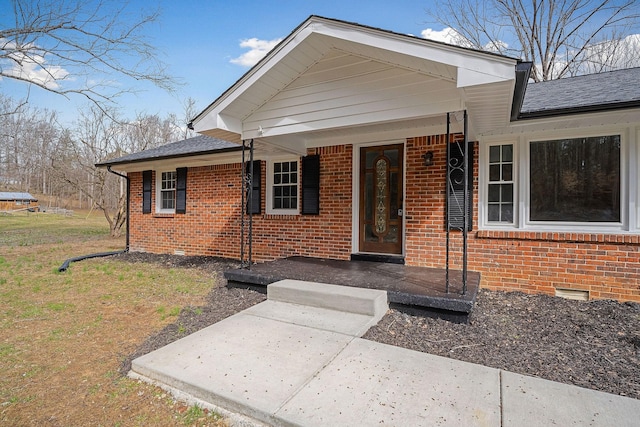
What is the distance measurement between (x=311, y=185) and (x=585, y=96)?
4595 mm

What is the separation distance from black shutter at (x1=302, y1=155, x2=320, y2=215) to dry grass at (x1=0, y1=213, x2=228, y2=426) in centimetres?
233

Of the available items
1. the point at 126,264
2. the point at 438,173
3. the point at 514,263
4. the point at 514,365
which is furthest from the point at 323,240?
the point at 126,264

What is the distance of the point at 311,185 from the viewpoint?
22.4 feet

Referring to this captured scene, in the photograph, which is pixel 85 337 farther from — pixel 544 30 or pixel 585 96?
pixel 544 30

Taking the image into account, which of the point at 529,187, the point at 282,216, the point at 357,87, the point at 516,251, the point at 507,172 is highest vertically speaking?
the point at 357,87

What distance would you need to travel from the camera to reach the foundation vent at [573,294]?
4848mm

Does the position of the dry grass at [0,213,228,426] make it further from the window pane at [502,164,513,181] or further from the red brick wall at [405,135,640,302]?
the window pane at [502,164,513,181]

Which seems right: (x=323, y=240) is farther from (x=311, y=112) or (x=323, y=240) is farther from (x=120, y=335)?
(x=120, y=335)

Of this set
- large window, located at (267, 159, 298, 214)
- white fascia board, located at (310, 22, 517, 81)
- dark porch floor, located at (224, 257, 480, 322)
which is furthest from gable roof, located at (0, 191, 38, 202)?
white fascia board, located at (310, 22, 517, 81)

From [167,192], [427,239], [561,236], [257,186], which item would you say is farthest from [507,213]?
[167,192]

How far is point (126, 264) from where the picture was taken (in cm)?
824

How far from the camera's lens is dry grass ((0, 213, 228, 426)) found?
7.91ft

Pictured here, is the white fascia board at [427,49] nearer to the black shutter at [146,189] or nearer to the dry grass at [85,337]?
the dry grass at [85,337]

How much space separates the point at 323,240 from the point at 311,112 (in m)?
2.79
